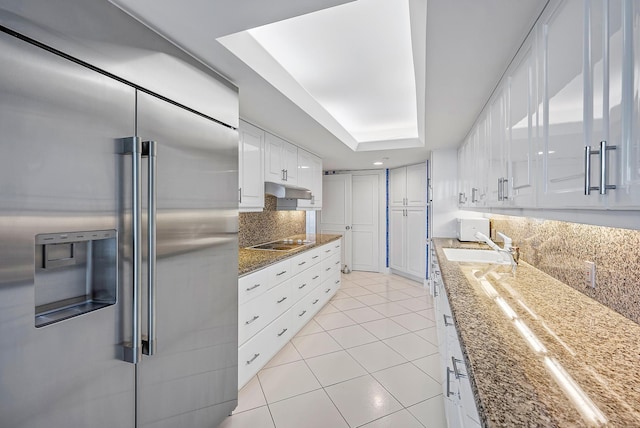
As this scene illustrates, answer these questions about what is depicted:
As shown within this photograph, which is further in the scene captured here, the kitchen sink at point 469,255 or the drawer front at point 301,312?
the drawer front at point 301,312

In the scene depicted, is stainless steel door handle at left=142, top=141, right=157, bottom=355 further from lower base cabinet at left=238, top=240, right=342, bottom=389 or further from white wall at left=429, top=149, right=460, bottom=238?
white wall at left=429, top=149, right=460, bottom=238

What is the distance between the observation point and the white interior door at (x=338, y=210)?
19.6 feet

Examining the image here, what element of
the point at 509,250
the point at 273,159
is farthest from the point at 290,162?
the point at 509,250

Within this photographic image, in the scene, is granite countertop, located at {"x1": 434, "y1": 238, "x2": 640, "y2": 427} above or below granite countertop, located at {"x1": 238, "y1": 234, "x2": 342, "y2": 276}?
below

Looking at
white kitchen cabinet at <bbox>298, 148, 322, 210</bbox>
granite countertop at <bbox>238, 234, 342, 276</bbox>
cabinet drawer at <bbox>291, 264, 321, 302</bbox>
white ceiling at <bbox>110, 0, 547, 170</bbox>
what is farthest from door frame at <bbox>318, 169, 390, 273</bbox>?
white ceiling at <bbox>110, 0, 547, 170</bbox>

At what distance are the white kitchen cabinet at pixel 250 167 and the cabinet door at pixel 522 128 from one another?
1912mm

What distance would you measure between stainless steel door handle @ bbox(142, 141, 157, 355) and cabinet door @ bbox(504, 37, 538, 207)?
1.60 m

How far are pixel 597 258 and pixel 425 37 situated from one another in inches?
52.3

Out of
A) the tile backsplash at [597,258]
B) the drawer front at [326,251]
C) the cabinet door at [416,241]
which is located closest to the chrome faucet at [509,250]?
the tile backsplash at [597,258]

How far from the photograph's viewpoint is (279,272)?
8.56ft

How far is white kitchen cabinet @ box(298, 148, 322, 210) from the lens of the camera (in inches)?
150

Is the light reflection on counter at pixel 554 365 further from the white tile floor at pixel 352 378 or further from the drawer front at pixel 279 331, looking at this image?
the drawer front at pixel 279 331

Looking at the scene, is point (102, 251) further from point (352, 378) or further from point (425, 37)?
point (352, 378)

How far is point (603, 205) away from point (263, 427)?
2.01 meters
